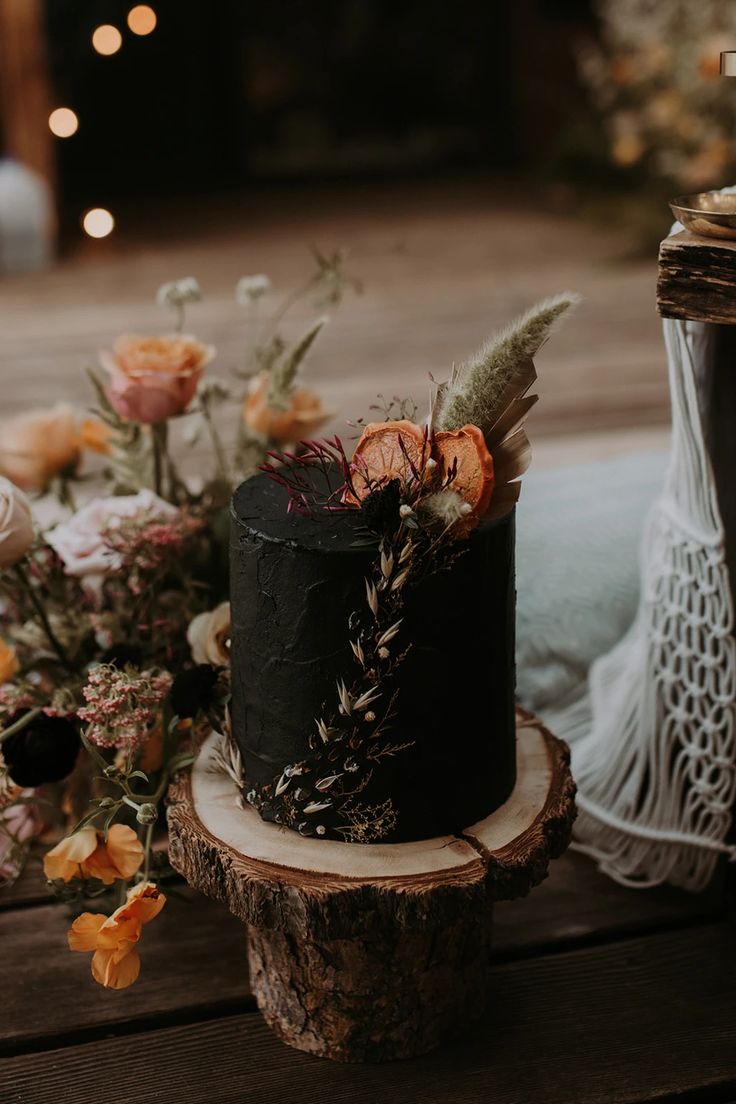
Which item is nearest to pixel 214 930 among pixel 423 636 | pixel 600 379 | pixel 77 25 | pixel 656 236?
pixel 423 636

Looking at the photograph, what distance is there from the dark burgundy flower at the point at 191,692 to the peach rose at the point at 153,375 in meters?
0.33

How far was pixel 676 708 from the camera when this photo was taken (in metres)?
1.39

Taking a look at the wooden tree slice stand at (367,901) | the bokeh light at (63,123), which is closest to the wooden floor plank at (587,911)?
the wooden tree slice stand at (367,901)

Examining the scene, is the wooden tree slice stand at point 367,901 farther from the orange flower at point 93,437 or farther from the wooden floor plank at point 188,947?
the orange flower at point 93,437

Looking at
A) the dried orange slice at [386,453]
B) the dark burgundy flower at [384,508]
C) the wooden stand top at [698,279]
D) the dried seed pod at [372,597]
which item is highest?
the wooden stand top at [698,279]

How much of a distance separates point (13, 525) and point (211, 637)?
0.22 m

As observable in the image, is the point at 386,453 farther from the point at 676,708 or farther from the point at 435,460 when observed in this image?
the point at 676,708

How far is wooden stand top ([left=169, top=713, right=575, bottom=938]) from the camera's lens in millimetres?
1046

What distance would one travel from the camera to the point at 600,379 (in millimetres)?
3191

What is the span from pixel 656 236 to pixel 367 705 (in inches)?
144

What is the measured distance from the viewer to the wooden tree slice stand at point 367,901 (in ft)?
3.45

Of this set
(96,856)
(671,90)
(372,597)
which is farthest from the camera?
(671,90)

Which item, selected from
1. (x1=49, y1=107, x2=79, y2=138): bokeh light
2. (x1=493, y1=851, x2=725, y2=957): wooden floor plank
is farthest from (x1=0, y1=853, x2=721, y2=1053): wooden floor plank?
Result: (x1=49, y1=107, x2=79, y2=138): bokeh light

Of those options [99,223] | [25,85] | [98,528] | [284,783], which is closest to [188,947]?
A: [284,783]
